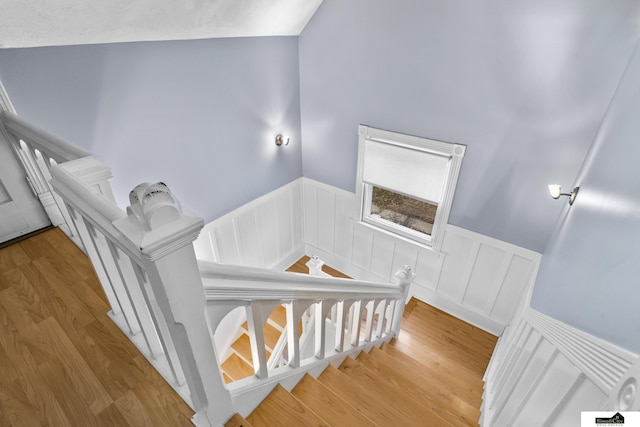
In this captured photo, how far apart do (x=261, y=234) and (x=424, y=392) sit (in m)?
2.55

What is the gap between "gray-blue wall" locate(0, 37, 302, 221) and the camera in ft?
6.64

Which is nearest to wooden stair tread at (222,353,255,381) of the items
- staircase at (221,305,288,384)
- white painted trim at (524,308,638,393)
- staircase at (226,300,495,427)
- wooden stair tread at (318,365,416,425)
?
staircase at (221,305,288,384)

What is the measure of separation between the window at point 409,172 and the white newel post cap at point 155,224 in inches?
114

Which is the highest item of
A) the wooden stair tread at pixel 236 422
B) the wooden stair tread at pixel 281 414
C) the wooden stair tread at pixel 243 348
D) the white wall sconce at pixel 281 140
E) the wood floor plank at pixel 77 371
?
the white wall sconce at pixel 281 140

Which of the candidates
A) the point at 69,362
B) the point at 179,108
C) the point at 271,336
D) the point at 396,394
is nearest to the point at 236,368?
the point at 271,336

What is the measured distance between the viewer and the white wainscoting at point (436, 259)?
3.16 meters

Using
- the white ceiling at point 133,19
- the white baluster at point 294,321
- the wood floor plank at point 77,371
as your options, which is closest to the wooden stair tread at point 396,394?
the white baluster at point 294,321

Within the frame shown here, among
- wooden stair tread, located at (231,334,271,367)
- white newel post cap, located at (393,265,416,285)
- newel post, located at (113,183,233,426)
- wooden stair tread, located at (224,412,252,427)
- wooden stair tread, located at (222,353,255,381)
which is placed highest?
newel post, located at (113,183,233,426)

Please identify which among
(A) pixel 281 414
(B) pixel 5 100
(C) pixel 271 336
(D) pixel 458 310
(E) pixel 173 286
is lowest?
(C) pixel 271 336

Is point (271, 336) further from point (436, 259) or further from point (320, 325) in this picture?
point (320, 325)

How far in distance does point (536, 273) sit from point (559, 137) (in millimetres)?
1189

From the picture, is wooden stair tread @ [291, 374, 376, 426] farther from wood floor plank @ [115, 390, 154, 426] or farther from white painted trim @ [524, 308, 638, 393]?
white painted trim @ [524, 308, 638, 393]

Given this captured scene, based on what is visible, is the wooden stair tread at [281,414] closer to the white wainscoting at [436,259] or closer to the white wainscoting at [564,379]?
the white wainscoting at [564,379]

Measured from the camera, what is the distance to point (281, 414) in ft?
3.85
